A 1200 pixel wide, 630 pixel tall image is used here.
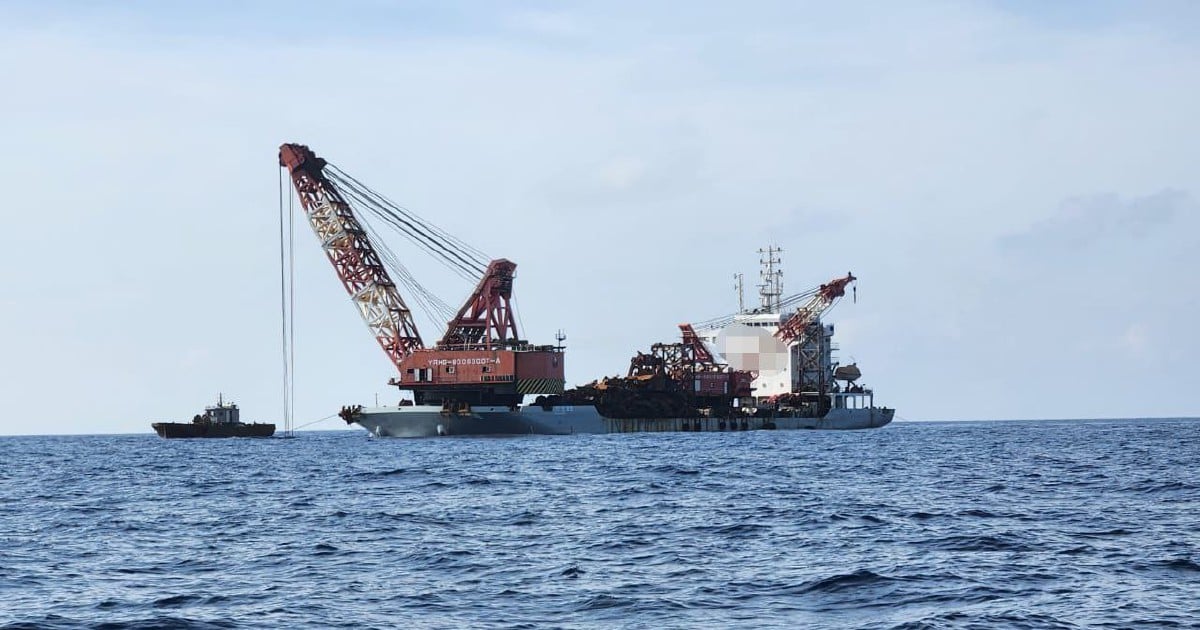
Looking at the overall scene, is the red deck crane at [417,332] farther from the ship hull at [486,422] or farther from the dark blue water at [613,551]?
the dark blue water at [613,551]

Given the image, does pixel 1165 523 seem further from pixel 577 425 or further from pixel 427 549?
pixel 577 425

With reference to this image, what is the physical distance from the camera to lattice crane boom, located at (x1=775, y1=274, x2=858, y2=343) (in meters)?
167

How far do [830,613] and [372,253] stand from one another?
105m

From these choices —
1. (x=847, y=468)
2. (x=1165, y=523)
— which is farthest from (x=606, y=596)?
(x=847, y=468)

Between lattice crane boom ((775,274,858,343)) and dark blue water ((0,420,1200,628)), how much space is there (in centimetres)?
10343

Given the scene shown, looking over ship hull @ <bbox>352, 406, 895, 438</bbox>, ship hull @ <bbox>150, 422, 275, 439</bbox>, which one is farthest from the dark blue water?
ship hull @ <bbox>150, 422, 275, 439</bbox>

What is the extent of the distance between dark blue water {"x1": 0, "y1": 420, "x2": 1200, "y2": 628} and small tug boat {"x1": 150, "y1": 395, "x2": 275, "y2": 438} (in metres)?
84.1

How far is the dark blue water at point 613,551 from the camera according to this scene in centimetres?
2491

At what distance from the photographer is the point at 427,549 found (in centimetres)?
3378

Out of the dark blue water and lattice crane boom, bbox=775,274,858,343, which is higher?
lattice crane boom, bbox=775,274,858,343

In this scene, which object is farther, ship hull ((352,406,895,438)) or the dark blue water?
ship hull ((352,406,895,438))

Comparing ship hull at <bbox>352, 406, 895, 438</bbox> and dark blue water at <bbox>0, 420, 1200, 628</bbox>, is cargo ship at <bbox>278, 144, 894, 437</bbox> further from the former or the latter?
dark blue water at <bbox>0, 420, 1200, 628</bbox>

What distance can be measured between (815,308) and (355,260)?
65040mm

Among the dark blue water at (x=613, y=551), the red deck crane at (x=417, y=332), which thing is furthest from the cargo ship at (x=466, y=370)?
the dark blue water at (x=613, y=551)
